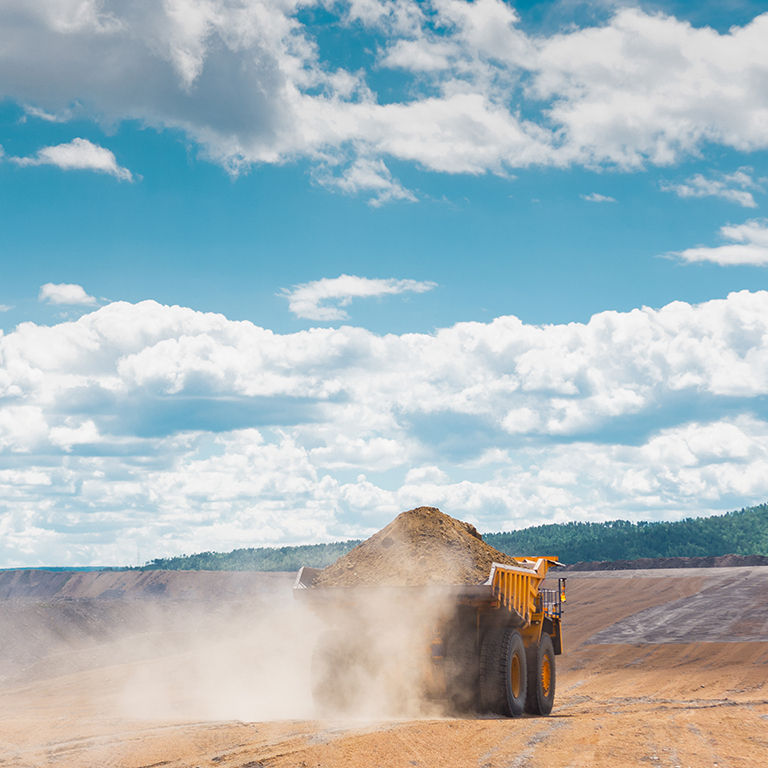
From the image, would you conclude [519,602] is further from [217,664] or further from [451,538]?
[217,664]

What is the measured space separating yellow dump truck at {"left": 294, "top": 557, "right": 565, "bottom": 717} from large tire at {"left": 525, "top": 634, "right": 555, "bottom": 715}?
A: 21 mm

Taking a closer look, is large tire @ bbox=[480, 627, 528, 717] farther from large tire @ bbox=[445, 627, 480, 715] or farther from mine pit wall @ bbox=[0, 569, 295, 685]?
mine pit wall @ bbox=[0, 569, 295, 685]

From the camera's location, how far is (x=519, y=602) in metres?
15.6

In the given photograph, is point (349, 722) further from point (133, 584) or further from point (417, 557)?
point (133, 584)

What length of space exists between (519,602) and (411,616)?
227cm

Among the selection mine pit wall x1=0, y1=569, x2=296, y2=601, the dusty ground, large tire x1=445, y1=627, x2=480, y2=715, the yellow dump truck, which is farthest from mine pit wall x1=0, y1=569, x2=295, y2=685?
large tire x1=445, y1=627, x2=480, y2=715

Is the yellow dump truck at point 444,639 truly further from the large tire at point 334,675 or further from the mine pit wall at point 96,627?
the mine pit wall at point 96,627

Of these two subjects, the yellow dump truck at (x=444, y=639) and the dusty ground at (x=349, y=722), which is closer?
the dusty ground at (x=349, y=722)

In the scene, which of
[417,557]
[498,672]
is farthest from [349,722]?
[417,557]

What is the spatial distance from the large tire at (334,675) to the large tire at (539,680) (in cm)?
340

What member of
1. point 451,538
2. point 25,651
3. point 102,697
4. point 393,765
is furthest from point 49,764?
point 25,651

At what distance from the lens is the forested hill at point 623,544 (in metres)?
108

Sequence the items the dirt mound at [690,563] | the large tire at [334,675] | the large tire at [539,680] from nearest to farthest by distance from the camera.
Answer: the large tire at [334,675] < the large tire at [539,680] < the dirt mound at [690,563]

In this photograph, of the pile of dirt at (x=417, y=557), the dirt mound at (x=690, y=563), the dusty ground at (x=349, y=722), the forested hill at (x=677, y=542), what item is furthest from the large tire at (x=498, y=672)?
the forested hill at (x=677, y=542)
